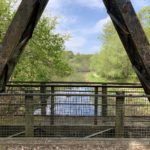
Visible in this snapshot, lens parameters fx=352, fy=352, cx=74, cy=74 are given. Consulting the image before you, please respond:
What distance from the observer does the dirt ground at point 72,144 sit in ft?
17.8

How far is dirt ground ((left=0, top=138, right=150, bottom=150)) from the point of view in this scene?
5422 mm

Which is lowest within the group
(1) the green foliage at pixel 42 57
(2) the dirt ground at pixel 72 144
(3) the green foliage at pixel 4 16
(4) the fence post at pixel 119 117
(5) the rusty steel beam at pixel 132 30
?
(2) the dirt ground at pixel 72 144

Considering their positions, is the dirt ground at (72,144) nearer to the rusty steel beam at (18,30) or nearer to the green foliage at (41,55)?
the rusty steel beam at (18,30)

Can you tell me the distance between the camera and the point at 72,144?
554 centimetres

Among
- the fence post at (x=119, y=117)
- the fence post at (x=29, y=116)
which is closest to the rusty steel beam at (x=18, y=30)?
the fence post at (x=29, y=116)

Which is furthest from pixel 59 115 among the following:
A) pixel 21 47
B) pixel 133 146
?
pixel 21 47

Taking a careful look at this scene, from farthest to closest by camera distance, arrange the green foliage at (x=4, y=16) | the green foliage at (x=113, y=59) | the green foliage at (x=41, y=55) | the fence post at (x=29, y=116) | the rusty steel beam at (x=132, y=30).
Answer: the green foliage at (x=113, y=59), the green foliage at (x=41, y=55), the green foliage at (x=4, y=16), the fence post at (x=29, y=116), the rusty steel beam at (x=132, y=30)

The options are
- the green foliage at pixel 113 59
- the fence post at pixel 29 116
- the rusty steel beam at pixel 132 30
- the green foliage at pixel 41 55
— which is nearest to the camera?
the rusty steel beam at pixel 132 30

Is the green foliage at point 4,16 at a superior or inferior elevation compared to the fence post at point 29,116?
superior

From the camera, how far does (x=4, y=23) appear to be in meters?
13.0

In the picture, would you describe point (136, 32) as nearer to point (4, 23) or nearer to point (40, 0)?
point (40, 0)

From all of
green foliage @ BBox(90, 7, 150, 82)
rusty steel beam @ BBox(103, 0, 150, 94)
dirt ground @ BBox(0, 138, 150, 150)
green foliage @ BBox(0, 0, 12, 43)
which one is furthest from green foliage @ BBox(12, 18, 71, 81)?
green foliage @ BBox(90, 7, 150, 82)

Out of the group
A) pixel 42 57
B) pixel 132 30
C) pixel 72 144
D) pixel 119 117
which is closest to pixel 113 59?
pixel 42 57

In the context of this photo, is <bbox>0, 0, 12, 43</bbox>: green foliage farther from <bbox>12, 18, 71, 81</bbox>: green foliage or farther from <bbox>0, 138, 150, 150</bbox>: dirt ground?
<bbox>0, 138, 150, 150</bbox>: dirt ground
